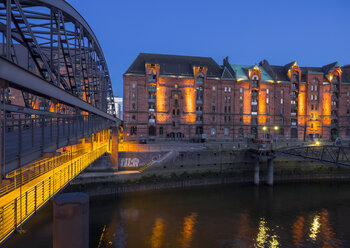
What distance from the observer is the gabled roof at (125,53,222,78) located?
53.3 m

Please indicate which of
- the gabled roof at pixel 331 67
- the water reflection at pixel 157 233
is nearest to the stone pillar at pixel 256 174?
the water reflection at pixel 157 233

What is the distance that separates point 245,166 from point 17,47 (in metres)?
52.1

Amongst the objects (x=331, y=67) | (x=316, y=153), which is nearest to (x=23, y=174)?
(x=316, y=153)

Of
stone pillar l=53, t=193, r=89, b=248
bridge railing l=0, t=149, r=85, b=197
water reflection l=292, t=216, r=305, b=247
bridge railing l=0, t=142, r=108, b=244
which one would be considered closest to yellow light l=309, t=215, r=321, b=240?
water reflection l=292, t=216, r=305, b=247

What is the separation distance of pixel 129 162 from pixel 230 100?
33663 millimetres

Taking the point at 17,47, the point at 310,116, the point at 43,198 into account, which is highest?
the point at 17,47

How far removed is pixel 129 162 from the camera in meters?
32.1

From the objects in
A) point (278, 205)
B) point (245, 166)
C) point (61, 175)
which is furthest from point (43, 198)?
point (245, 166)

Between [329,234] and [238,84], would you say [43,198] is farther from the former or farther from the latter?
[238,84]

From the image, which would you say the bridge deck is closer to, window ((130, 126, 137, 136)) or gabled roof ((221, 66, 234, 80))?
window ((130, 126, 137, 136))

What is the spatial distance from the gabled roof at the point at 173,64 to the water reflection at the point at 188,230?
123 ft

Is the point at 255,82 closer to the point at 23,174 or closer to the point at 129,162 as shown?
the point at 129,162

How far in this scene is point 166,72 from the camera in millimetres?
53875

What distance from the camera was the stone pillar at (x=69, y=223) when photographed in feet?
37.1
